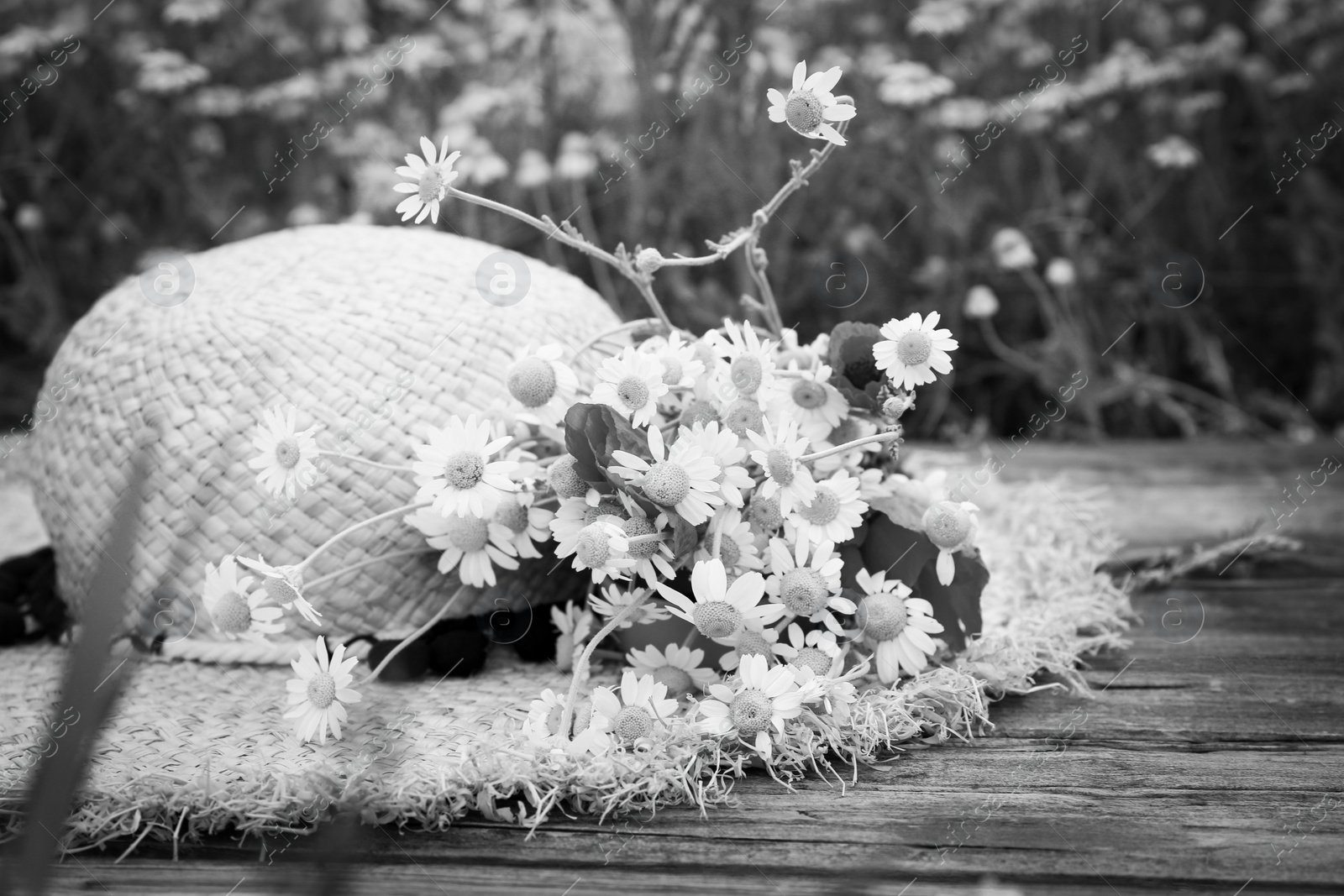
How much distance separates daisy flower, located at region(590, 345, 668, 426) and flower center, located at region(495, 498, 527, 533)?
11cm

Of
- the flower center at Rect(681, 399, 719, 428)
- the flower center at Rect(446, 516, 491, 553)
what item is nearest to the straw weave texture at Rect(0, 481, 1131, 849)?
the flower center at Rect(446, 516, 491, 553)

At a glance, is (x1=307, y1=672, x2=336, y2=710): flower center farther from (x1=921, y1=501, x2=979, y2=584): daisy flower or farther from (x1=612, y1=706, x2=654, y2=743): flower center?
(x1=921, y1=501, x2=979, y2=584): daisy flower

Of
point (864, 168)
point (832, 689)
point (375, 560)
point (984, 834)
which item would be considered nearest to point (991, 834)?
point (984, 834)

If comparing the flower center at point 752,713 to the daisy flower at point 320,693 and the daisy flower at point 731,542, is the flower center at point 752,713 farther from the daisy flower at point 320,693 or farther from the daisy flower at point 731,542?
the daisy flower at point 320,693

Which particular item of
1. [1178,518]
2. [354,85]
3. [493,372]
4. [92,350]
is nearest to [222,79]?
[354,85]

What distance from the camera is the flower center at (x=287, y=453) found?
2.74 feet

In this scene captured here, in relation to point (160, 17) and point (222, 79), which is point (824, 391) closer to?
point (222, 79)

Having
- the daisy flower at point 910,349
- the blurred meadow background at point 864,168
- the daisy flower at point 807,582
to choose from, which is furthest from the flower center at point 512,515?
the blurred meadow background at point 864,168

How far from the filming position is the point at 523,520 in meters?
0.89

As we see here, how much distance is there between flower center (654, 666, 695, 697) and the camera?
2.82 feet

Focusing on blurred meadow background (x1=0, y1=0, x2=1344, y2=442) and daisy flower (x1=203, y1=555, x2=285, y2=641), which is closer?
daisy flower (x1=203, y1=555, x2=285, y2=641)

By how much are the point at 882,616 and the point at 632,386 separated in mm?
261

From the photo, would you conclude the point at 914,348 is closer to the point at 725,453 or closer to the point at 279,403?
the point at 725,453

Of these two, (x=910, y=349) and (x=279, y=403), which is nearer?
(x=910, y=349)
